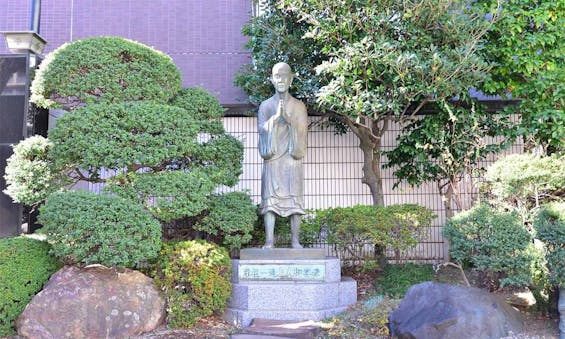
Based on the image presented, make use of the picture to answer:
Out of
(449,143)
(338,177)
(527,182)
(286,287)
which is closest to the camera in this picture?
(286,287)

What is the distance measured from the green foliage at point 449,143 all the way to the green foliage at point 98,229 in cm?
494

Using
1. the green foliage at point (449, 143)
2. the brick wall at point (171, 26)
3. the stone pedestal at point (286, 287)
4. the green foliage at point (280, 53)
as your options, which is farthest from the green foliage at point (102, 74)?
the green foliage at point (449, 143)

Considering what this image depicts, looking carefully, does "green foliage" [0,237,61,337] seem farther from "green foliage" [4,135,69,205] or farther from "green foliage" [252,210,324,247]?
"green foliage" [252,210,324,247]

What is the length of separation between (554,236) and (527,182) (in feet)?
4.79

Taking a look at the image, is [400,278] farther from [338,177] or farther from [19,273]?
[19,273]

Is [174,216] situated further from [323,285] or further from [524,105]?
[524,105]

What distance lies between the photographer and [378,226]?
25.4 feet

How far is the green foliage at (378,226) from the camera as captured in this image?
7719 millimetres

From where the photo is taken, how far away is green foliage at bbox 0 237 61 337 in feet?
19.0

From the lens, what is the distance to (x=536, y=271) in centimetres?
593

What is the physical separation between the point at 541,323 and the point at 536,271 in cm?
64

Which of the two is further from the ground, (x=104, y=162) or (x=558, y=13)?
(x=558, y=13)

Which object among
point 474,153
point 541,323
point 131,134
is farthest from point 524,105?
point 131,134

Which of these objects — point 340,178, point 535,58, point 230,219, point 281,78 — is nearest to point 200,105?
point 281,78
